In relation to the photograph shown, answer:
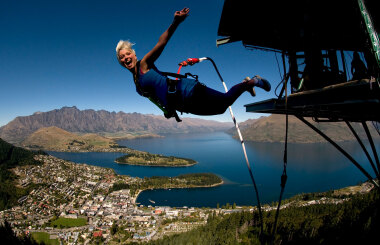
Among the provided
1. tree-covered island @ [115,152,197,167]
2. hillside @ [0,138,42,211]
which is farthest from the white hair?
tree-covered island @ [115,152,197,167]

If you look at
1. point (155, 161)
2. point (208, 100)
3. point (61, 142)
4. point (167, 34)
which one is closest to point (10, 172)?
point (155, 161)

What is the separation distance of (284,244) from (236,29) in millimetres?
31537

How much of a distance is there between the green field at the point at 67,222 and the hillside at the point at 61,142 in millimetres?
114346

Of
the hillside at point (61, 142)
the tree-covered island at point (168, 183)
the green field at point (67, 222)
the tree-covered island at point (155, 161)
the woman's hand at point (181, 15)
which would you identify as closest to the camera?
the woman's hand at point (181, 15)

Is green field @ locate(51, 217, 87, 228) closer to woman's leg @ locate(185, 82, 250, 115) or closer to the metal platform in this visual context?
woman's leg @ locate(185, 82, 250, 115)

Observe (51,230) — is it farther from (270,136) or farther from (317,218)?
(270,136)

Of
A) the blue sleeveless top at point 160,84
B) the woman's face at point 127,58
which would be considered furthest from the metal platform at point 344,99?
the woman's face at point 127,58

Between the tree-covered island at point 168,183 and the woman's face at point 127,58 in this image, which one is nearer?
the woman's face at point 127,58

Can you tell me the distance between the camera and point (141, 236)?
40.7 m

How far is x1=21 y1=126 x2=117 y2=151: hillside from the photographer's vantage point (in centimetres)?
16169

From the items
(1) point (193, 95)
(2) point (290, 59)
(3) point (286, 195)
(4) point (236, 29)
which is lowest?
(3) point (286, 195)

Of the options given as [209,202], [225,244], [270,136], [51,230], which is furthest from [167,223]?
[270,136]

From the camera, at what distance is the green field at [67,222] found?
44.9 meters

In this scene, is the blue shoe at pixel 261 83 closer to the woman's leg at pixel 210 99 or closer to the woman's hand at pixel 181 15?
the woman's leg at pixel 210 99
